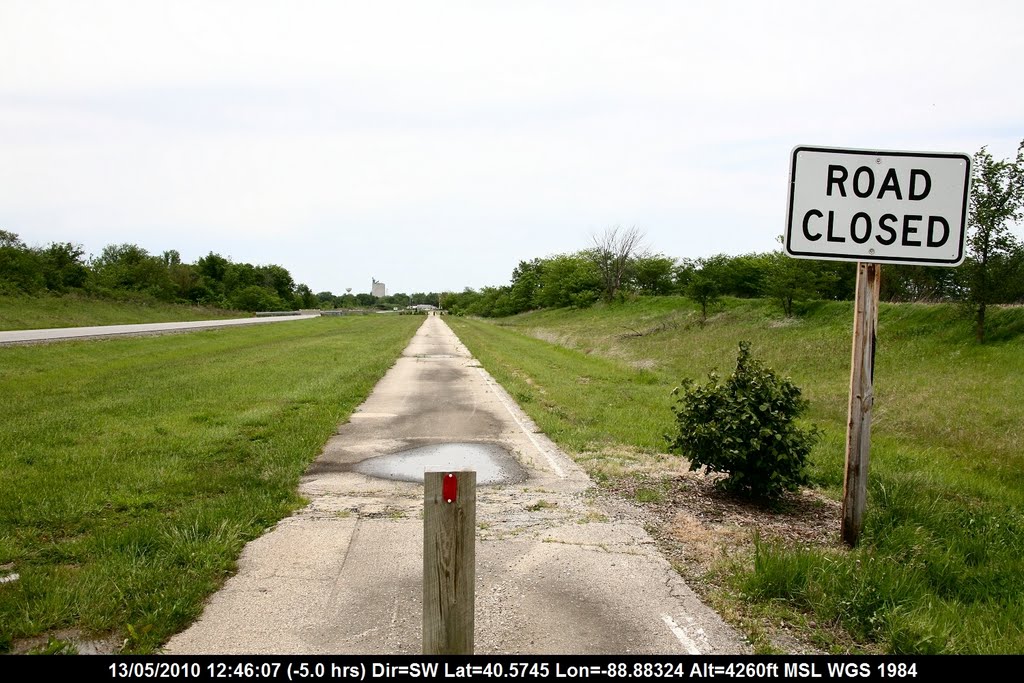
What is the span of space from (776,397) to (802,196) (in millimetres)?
2111

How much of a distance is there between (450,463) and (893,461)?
5.92 meters

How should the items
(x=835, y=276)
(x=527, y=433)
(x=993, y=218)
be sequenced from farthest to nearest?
(x=835, y=276)
(x=993, y=218)
(x=527, y=433)

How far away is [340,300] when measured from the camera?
638 ft

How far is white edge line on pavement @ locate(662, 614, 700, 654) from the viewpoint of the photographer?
3795 mm

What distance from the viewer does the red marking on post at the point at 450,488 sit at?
10.0ft

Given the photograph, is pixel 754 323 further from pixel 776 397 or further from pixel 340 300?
pixel 340 300

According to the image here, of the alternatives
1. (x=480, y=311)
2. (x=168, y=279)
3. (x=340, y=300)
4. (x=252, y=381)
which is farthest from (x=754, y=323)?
(x=340, y=300)

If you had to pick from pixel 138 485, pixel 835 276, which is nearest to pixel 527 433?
pixel 138 485

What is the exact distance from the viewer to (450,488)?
306 centimetres

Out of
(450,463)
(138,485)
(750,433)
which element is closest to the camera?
(750,433)

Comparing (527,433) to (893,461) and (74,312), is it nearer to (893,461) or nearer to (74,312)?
(893,461)

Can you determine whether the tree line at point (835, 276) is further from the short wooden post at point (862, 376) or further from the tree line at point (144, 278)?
the tree line at point (144, 278)

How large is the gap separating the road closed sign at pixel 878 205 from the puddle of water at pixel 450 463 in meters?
3.99
